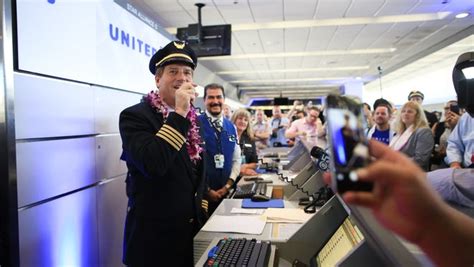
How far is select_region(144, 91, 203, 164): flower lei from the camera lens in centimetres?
163

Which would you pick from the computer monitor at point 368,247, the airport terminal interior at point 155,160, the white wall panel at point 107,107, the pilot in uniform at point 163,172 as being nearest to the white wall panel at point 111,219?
the airport terminal interior at point 155,160

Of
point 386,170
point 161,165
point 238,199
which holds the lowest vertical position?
point 238,199

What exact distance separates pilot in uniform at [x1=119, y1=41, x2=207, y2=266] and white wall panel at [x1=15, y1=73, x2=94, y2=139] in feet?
1.74

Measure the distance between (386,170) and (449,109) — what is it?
456cm

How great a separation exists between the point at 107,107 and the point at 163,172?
1277mm

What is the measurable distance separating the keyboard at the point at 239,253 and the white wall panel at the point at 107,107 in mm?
1424

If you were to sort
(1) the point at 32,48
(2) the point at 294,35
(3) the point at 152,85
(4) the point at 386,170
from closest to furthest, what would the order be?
(4) the point at 386,170
(1) the point at 32,48
(3) the point at 152,85
(2) the point at 294,35

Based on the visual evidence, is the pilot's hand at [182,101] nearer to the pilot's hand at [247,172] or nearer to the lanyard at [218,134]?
the lanyard at [218,134]

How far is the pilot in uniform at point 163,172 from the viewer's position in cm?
138

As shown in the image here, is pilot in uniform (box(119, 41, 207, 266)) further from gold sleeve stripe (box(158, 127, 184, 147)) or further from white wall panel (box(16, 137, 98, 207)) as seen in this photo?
white wall panel (box(16, 137, 98, 207))

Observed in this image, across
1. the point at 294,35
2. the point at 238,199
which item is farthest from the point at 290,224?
the point at 294,35

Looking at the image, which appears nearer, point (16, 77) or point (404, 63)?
point (16, 77)

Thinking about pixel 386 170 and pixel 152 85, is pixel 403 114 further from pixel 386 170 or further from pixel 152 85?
pixel 386 170

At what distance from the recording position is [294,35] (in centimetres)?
669
